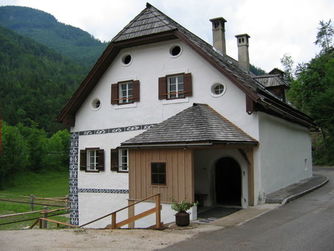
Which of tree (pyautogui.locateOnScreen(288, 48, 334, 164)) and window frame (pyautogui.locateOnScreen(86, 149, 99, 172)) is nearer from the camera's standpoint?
window frame (pyautogui.locateOnScreen(86, 149, 99, 172))

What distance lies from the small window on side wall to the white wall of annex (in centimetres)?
337

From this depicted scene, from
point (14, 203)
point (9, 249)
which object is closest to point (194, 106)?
point (9, 249)

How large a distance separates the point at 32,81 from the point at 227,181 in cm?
8169

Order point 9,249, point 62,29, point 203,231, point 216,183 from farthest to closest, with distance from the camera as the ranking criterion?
point 62,29, point 216,183, point 203,231, point 9,249

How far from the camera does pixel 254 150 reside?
14.0m

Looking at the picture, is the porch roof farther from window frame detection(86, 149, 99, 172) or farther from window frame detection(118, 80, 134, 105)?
window frame detection(86, 149, 99, 172)

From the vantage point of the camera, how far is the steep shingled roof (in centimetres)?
1397

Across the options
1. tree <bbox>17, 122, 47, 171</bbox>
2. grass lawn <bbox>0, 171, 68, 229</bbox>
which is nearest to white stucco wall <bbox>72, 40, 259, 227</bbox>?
grass lawn <bbox>0, 171, 68, 229</bbox>

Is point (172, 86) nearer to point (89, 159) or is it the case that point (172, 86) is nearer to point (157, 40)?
point (157, 40)

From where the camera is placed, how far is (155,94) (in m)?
16.3

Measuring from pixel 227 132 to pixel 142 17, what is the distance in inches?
268

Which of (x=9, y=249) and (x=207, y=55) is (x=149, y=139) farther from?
(x=9, y=249)

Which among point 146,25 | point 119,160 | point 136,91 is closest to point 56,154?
point 119,160

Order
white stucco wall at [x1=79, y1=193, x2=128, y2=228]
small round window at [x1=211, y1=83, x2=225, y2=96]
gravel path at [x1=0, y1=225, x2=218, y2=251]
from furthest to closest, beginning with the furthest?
white stucco wall at [x1=79, y1=193, x2=128, y2=228] < small round window at [x1=211, y1=83, x2=225, y2=96] < gravel path at [x1=0, y1=225, x2=218, y2=251]
